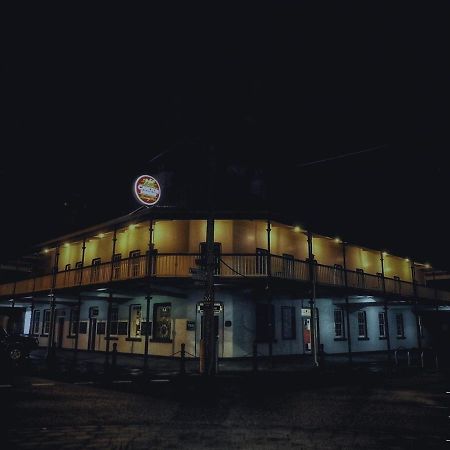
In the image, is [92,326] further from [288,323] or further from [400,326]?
[400,326]

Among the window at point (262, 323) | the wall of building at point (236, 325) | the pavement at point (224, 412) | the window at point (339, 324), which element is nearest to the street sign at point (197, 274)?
the pavement at point (224, 412)

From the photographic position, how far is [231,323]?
64.5ft

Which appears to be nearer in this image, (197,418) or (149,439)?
(149,439)

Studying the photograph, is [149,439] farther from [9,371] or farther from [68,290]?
[68,290]

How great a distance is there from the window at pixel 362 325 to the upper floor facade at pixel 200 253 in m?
2.57

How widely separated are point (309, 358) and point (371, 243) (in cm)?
934

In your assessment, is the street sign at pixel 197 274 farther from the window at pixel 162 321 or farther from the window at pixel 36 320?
the window at pixel 36 320

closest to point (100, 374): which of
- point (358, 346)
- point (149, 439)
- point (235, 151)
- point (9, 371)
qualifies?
point (9, 371)

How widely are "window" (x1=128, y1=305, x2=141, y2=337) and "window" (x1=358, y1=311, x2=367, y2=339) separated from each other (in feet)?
49.5

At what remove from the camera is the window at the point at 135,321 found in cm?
2284

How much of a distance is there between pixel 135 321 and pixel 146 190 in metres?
8.44

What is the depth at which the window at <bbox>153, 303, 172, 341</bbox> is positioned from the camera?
20.9 metres

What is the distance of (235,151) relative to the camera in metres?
23.9

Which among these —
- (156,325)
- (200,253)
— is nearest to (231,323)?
(156,325)
